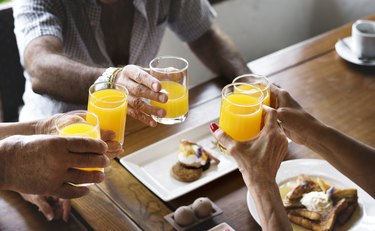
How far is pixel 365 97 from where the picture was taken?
1954 millimetres

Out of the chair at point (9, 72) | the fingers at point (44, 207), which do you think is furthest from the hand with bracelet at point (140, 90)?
the chair at point (9, 72)

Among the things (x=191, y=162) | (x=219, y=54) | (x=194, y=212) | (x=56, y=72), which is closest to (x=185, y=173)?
(x=191, y=162)

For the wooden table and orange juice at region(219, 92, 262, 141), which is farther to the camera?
the wooden table

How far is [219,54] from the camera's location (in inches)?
91.4

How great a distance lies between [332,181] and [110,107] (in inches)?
27.7

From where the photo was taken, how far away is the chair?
7.25 ft

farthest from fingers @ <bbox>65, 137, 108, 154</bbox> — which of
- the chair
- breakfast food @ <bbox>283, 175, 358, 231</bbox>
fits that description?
the chair

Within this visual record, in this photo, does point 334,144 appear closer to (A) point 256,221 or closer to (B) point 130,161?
(A) point 256,221

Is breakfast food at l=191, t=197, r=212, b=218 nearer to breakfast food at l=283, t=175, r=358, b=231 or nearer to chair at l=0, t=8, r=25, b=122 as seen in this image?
breakfast food at l=283, t=175, r=358, b=231

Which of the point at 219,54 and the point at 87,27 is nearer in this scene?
the point at 87,27

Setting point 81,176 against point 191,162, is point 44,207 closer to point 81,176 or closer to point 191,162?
point 81,176

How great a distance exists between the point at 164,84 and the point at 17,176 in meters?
0.48

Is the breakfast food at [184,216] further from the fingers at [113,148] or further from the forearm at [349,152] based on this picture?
the forearm at [349,152]

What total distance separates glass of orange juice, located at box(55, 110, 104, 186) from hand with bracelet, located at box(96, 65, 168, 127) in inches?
7.1
